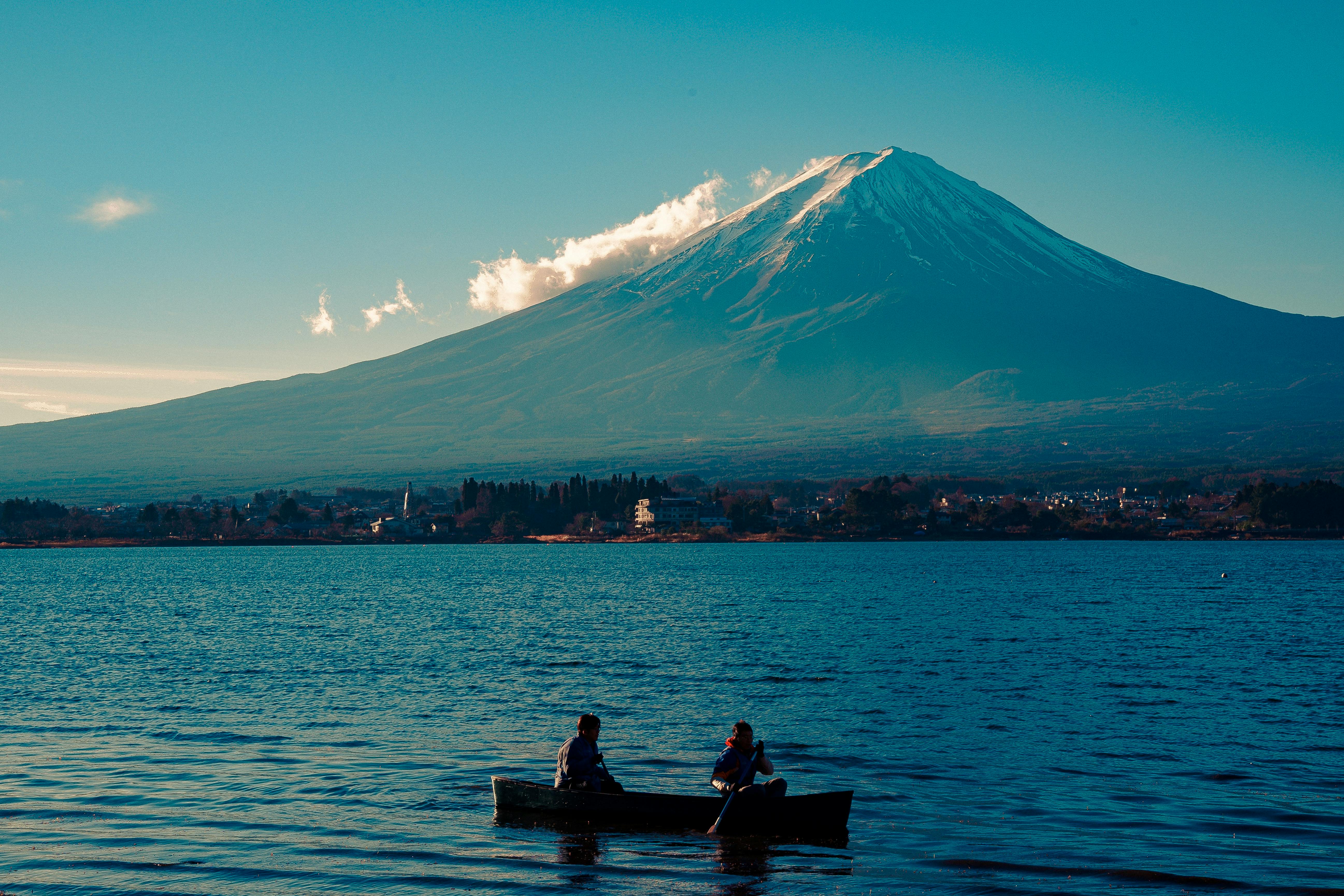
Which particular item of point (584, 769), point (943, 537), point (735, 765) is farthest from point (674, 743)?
point (943, 537)

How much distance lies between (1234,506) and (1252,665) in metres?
162

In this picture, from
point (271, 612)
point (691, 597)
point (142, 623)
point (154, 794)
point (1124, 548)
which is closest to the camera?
point (154, 794)

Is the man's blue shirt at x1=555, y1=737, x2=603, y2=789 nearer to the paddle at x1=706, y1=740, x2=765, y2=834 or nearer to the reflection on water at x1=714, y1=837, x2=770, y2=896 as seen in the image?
the paddle at x1=706, y1=740, x2=765, y2=834

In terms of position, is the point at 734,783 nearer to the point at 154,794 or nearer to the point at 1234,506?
the point at 154,794

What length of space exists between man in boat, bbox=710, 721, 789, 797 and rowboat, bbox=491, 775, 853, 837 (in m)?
0.18

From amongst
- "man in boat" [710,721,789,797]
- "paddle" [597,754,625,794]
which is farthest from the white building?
Result: "man in boat" [710,721,789,797]

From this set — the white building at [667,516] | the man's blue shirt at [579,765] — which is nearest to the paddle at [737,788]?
the man's blue shirt at [579,765]

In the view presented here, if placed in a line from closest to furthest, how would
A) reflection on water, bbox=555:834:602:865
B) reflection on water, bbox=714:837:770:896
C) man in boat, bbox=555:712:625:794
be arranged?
reflection on water, bbox=714:837:770:896
reflection on water, bbox=555:834:602:865
man in boat, bbox=555:712:625:794

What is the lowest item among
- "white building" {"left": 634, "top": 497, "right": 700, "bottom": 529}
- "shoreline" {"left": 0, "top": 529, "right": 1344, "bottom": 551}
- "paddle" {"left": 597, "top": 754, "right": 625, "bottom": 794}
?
"shoreline" {"left": 0, "top": 529, "right": 1344, "bottom": 551}

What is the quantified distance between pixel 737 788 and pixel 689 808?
1.08 metres

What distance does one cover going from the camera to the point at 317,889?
17.3 meters

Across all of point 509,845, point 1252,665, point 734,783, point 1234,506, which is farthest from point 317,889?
point 1234,506

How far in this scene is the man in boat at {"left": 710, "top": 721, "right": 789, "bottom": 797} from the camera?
66.4 feet

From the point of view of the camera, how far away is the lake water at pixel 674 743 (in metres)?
18.6
